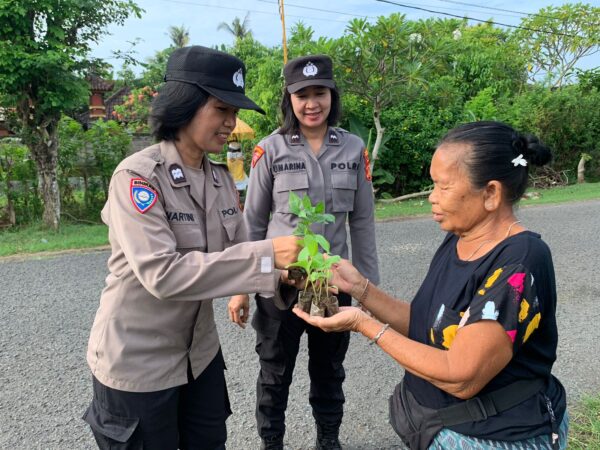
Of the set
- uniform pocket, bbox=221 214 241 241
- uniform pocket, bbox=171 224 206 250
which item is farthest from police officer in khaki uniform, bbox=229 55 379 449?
uniform pocket, bbox=171 224 206 250

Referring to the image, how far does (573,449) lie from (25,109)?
841cm

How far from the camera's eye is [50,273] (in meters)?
5.87

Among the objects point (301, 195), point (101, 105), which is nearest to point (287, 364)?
point (301, 195)

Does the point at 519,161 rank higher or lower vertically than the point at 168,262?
higher

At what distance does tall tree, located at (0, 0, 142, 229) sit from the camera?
23.1 ft

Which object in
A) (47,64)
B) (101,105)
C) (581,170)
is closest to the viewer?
(47,64)

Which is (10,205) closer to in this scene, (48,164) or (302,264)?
(48,164)

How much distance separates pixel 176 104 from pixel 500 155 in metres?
1.07

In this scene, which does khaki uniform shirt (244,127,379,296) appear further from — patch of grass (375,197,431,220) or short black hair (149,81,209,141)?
patch of grass (375,197,431,220)

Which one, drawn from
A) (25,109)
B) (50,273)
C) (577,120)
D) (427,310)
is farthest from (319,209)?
(577,120)

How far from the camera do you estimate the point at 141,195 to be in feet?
5.17

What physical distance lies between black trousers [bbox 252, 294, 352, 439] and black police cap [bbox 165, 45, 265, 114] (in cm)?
118

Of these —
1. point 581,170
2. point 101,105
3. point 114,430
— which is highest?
point 101,105

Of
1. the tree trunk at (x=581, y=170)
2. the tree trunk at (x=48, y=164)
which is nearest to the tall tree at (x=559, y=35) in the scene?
the tree trunk at (x=581, y=170)
